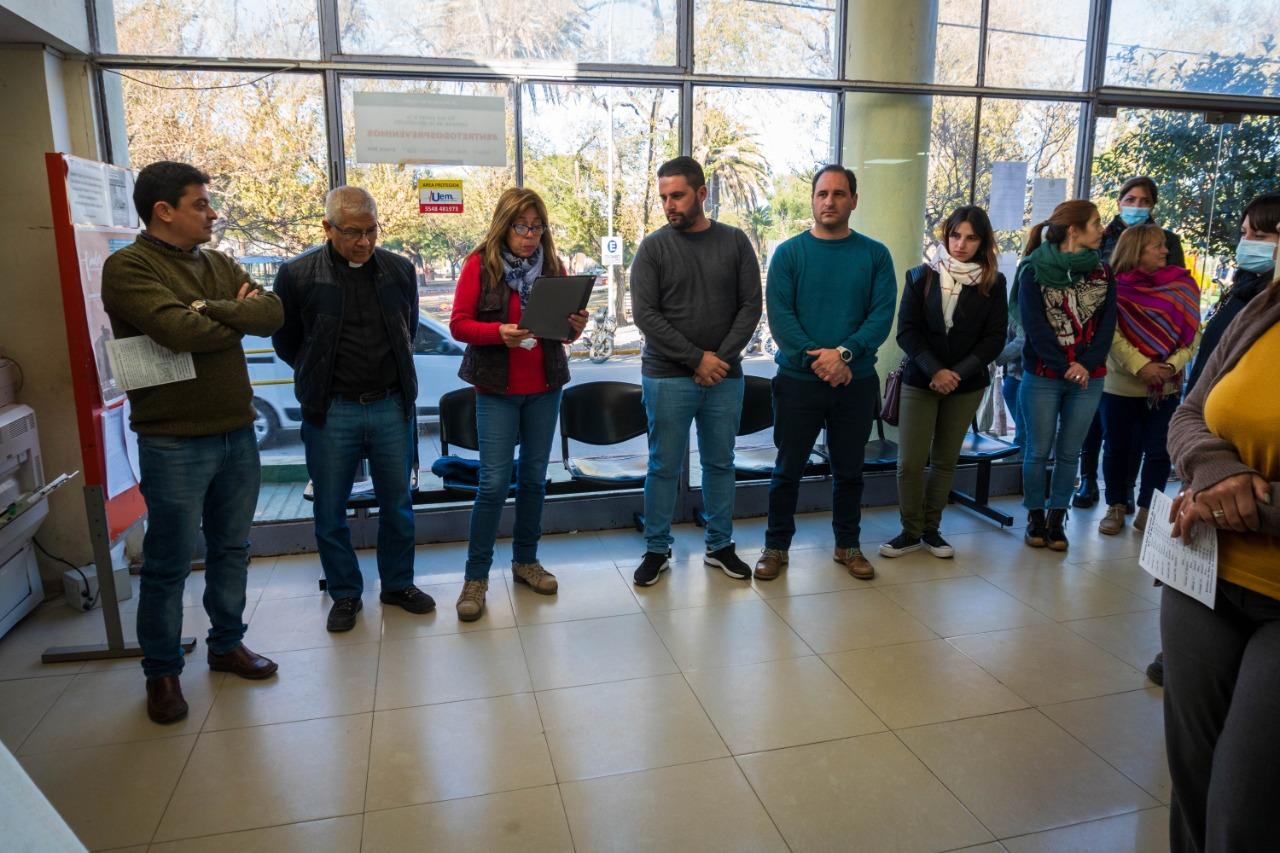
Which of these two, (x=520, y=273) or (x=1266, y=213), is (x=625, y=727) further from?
(x=1266, y=213)

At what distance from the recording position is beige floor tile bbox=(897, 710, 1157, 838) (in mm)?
2121

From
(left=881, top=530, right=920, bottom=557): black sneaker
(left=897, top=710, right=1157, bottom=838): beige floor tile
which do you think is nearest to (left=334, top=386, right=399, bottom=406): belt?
(left=897, top=710, right=1157, bottom=838): beige floor tile

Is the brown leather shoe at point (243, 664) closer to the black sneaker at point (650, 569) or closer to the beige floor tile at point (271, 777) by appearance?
the beige floor tile at point (271, 777)

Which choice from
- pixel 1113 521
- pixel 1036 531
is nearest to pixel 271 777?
pixel 1036 531

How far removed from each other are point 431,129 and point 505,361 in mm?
1362

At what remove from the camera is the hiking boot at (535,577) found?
3.51 m

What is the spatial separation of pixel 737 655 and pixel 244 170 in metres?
2.98

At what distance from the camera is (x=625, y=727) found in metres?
2.51

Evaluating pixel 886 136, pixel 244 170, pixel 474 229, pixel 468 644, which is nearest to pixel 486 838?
pixel 468 644

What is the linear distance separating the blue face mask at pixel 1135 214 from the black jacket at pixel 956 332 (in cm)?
111

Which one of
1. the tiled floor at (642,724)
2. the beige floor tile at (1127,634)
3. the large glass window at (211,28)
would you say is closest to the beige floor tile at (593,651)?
the tiled floor at (642,724)

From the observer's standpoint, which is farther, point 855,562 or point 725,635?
point 855,562

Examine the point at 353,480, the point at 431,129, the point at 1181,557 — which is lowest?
the point at 353,480

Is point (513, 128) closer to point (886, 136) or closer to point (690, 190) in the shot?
point (690, 190)
